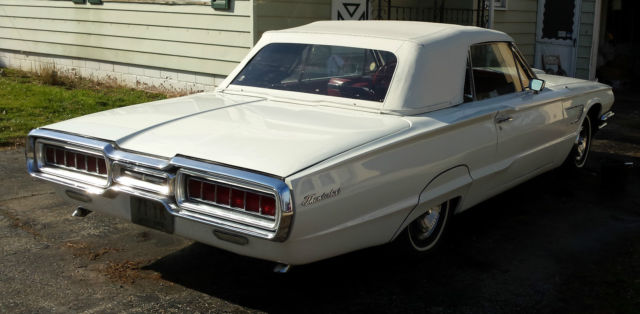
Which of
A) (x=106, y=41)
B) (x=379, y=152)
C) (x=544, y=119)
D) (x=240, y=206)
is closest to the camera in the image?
(x=240, y=206)

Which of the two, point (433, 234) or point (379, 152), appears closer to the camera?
point (379, 152)

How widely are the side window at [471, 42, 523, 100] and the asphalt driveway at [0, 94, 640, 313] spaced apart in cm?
99

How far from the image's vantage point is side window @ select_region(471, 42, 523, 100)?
5152 mm

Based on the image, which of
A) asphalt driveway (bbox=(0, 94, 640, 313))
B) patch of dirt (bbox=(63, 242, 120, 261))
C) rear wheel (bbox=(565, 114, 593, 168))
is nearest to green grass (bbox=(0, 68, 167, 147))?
asphalt driveway (bbox=(0, 94, 640, 313))

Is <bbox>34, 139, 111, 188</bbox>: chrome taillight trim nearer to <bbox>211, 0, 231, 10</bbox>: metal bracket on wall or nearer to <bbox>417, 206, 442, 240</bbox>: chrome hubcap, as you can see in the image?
<bbox>417, 206, 442, 240</bbox>: chrome hubcap

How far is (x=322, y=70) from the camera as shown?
16.4 feet

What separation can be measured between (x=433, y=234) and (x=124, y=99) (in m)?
6.91

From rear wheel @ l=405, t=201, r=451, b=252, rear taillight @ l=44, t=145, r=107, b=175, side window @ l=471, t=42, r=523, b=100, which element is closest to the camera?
rear taillight @ l=44, t=145, r=107, b=175

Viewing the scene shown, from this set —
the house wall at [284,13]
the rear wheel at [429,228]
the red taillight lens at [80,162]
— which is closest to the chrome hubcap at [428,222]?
the rear wheel at [429,228]

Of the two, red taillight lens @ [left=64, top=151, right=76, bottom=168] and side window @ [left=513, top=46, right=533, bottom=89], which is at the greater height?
side window @ [left=513, top=46, right=533, bottom=89]

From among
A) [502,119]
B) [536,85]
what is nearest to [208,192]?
[502,119]

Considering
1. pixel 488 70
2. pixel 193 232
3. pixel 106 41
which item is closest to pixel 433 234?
pixel 488 70

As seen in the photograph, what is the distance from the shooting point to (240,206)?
142 inches

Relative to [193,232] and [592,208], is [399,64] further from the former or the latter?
[592,208]
